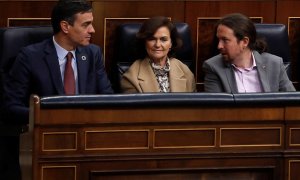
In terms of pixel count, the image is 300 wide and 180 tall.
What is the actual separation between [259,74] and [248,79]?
0.18 feet

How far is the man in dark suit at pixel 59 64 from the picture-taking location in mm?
3752

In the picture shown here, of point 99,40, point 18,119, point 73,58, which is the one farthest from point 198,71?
point 18,119

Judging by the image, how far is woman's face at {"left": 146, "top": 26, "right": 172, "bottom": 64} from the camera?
4.05 m

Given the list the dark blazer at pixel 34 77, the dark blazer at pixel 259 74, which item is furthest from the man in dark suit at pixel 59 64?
the dark blazer at pixel 259 74

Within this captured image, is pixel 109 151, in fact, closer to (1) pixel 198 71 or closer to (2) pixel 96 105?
(2) pixel 96 105

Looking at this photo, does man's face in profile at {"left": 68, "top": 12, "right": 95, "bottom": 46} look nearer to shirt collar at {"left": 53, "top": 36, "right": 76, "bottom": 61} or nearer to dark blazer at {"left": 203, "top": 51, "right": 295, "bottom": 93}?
shirt collar at {"left": 53, "top": 36, "right": 76, "bottom": 61}

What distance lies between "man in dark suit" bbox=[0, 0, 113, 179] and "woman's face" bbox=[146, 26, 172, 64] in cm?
24

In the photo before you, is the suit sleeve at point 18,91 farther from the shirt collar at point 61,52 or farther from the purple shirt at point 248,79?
the purple shirt at point 248,79

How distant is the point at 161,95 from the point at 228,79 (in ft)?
3.15

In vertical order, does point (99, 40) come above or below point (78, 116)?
above

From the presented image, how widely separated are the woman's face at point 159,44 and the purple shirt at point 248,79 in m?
0.33

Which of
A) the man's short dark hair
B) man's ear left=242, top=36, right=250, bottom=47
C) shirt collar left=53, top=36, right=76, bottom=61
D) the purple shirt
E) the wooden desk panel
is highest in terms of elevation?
the man's short dark hair

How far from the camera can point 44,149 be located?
301cm

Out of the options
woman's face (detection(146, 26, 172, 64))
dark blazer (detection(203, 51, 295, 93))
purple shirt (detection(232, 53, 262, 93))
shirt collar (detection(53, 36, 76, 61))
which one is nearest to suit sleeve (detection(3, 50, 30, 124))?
shirt collar (detection(53, 36, 76, 61))
